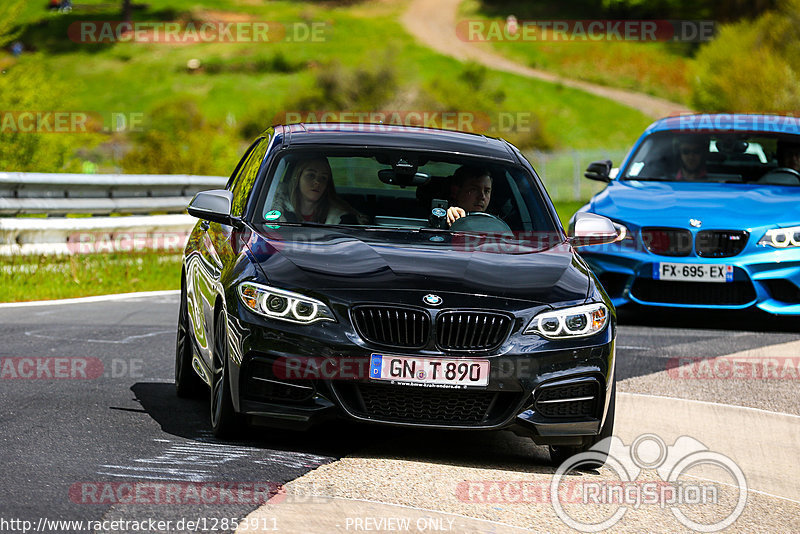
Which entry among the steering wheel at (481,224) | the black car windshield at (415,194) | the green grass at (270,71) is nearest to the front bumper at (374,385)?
the black car windshield at (415,194)

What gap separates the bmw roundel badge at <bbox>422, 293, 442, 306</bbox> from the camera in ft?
19.4

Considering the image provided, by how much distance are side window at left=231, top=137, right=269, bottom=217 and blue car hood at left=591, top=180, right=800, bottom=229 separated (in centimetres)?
416

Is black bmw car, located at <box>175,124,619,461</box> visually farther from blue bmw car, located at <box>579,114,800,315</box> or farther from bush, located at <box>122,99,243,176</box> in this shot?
bush, located at <box>122,99,243,176</box>

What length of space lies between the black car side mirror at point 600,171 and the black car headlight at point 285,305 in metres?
7.12

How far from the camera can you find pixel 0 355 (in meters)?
8.92

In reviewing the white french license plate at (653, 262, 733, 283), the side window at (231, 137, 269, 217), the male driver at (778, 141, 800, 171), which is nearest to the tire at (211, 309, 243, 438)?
the side window at (231, 137, 269, 217)

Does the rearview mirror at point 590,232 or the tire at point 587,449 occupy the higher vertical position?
the rearview mirror at point 590,232

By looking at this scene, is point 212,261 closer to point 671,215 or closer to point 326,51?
point 671,215

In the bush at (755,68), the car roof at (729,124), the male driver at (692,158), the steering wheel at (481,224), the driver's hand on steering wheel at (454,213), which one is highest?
the bush at (755,68)

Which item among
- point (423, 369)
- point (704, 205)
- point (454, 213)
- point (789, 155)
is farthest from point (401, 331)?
point (789, 155)

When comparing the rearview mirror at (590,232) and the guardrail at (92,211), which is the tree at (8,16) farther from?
the rearview mirror at (590,232)

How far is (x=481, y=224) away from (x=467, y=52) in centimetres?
9979

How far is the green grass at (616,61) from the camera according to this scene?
9444cm

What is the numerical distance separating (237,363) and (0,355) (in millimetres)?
3449
